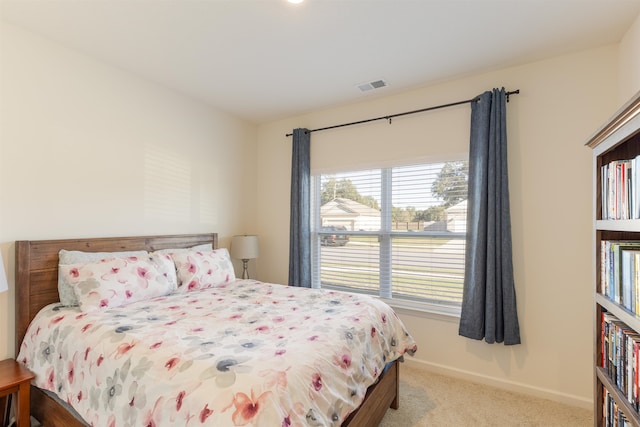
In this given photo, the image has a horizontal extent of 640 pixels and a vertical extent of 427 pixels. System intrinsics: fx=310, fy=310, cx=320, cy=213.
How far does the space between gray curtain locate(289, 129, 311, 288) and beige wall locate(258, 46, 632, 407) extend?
1266 mm

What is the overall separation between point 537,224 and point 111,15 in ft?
11.0

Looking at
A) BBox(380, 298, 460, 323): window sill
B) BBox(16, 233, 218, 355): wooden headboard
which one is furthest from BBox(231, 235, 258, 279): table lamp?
BBox(380, 298, 460, 323): window sill

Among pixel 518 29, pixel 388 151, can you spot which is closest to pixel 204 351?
pixel 388 151

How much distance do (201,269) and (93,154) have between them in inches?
49.0

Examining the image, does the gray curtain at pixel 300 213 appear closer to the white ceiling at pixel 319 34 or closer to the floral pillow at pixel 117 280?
the white ceiling at pixel 319 34

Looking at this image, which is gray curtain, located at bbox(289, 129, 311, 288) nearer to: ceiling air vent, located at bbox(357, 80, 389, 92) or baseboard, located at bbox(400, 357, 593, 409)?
ceiling air vent, located at bbox(357, 80, 389, 92)

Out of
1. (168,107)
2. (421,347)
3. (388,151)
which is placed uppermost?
(168,107)

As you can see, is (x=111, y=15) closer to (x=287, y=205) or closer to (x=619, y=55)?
(x=287, y=205)

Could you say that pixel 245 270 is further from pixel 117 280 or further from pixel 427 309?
pixel 427 309

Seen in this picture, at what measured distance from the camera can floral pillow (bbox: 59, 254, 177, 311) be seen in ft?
6.51

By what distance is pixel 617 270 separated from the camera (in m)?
1.42

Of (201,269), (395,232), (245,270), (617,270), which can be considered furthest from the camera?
(245,270)

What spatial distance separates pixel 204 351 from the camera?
1.39m

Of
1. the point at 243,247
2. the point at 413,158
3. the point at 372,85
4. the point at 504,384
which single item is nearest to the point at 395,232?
the point at 413,158
